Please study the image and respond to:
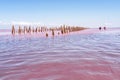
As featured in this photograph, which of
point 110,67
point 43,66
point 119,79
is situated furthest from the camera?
point 43,66

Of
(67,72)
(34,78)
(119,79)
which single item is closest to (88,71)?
(67,72)

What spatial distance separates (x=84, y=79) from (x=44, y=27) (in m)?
63.3

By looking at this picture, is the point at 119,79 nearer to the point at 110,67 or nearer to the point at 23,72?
the point at 110,67

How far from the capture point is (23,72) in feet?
28.2

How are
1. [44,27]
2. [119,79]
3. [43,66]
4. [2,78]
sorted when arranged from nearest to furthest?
1. [119,79]
2. [2,78]
3. [43,66]
4. [44,27]

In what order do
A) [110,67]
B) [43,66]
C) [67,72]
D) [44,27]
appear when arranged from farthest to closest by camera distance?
1. [44,27]
2. [43,66]
3. [110,67]
4. [67,72]

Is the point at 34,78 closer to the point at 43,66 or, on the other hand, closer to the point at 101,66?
the point at 43,66

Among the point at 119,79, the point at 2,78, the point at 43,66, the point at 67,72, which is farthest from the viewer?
the point at 43,66

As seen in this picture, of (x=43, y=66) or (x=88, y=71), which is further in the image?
(x=43, y=66)

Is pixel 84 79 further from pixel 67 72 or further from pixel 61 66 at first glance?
pixel 61 66

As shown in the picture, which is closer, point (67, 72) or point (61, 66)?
point (67, 72)

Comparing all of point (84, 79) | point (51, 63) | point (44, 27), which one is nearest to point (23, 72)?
point (51, 63)

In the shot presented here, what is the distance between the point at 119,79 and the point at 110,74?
2.32ft

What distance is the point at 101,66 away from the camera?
930cm
